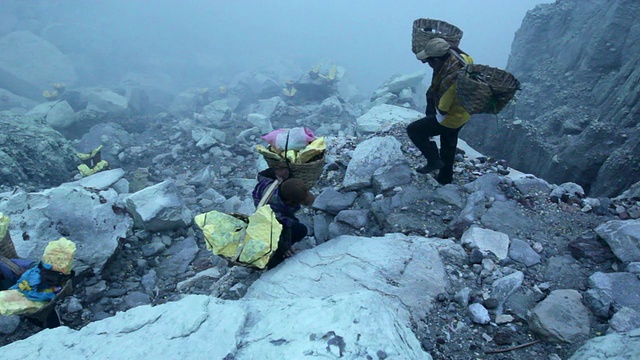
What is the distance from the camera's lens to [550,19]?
1132cm

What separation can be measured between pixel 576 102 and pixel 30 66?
19.5 meters

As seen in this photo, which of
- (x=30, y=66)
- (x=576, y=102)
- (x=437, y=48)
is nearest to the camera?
(x=437, y=48)

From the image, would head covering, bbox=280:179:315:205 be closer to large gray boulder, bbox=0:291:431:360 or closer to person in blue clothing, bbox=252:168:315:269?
person in blue clothing, bbox=252:168:315:269

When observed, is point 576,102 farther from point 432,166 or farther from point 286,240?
point 286,240

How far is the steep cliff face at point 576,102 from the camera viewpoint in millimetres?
5184

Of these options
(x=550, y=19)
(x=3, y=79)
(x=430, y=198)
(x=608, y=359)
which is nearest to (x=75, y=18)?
(x=3, y=79)

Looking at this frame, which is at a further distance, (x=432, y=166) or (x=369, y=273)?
(x=432, y=166)

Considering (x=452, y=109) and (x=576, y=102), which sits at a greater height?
(x=452, y=109)

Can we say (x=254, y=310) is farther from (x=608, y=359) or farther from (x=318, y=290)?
(x=608, y=359)

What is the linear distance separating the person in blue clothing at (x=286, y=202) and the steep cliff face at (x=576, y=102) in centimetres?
167

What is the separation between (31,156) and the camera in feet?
20.7

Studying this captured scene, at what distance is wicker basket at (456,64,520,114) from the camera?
9.00 ft

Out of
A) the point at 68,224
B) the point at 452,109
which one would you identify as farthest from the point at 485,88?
the point at 68,224

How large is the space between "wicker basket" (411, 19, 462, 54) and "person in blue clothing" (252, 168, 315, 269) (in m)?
1.93
